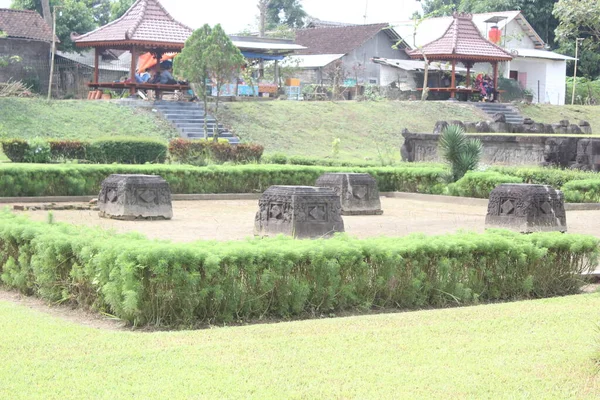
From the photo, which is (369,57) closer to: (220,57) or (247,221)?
(220,57)

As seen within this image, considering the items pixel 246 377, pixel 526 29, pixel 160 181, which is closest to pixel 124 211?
pixel 160 181

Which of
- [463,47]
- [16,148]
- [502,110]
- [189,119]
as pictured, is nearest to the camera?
[16,148]

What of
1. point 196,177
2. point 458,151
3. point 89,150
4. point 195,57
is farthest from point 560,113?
point 196,177

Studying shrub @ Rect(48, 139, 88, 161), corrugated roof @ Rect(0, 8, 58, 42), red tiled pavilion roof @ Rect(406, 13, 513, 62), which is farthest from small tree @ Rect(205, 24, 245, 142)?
red tiled pavilion roof @ Rect(406, 13, 513, 62)

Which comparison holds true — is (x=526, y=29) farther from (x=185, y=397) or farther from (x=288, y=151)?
(x=185, y=397)

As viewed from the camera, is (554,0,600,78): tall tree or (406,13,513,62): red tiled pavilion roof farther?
(406,13,513,62): red tiled pavilion roof

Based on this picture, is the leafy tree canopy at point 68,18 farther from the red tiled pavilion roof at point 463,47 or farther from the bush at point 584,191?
the bush at point 584,191

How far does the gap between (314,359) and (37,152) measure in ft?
58.4

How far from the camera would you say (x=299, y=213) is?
454 inches

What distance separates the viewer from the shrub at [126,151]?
23891mm

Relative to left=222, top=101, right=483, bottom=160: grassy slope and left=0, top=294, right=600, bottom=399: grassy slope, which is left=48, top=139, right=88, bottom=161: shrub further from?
left=0, top=294, right=600, bottom=399: grassy slope

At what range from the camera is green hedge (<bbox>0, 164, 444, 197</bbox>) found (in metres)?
17.6

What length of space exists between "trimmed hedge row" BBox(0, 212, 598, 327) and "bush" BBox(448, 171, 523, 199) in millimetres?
10074

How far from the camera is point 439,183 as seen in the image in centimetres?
2083
